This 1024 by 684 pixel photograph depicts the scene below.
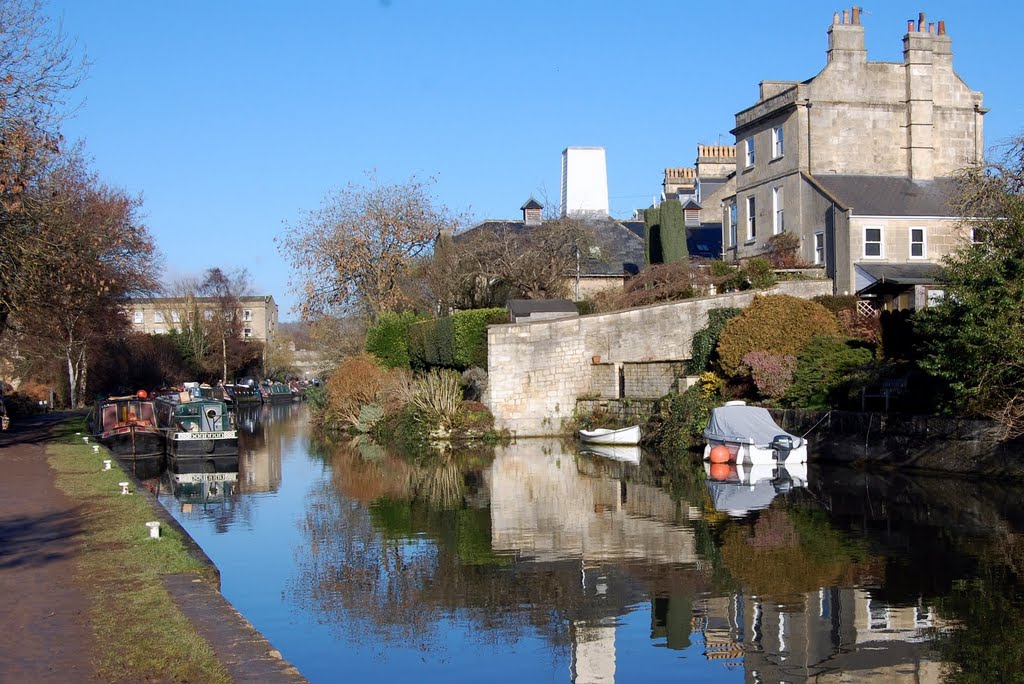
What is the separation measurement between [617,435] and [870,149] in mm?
17717

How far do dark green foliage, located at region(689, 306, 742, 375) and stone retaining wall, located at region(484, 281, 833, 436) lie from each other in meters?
1.59

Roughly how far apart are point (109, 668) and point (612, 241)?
151 feet

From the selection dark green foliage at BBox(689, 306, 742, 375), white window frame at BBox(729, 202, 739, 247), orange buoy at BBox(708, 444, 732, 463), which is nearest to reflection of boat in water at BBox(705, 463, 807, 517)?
orange buoy at BBox(708, 444, 732, 463)

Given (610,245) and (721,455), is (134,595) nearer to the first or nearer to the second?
(721,455)

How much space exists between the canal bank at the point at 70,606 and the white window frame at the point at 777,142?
3231cm

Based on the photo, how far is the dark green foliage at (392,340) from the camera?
4494 cm

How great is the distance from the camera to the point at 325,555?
52.4 ft

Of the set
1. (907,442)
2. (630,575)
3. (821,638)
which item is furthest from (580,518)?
(907,442)

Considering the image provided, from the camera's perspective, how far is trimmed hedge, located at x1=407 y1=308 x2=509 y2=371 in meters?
38.0

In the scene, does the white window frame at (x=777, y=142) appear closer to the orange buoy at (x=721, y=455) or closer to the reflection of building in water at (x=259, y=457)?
the orange buoy at (x=721, y=455)

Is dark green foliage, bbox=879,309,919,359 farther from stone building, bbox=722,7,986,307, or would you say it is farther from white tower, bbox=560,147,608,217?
white tower, bbox=560,147,608,217

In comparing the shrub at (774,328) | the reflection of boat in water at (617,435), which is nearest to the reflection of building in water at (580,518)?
the reflection of boat in water at (617,435)

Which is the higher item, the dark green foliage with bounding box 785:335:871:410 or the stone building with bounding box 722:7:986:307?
the stone building with bounding box 722:7:986:307

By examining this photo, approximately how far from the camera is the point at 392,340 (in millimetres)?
45312
